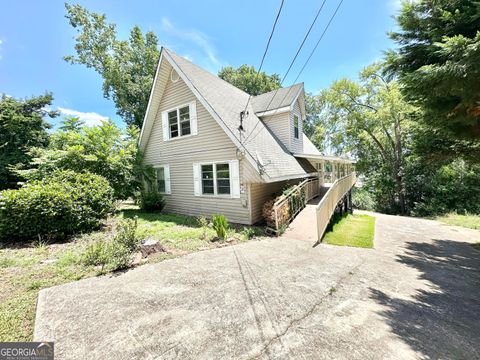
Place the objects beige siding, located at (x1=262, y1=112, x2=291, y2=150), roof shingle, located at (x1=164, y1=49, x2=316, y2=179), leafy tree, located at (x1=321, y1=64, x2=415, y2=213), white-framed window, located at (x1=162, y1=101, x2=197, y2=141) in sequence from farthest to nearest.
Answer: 1. leafy tree, located at (x1=321, y1=64, x2=415, y2=213)
2. beige siding, located at (x1=262, y1=112, x2=291, y2=150)
3. white-framed window, located at (x1=162, y1=101, x2=197, y2=141)
4. roof shingle, located at (x1=164, y1=49, x2=316, y2=179)

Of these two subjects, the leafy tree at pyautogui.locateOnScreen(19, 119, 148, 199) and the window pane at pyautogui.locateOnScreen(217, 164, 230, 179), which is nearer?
the window pane at pyautogui.locateOnScreen(217, 164, 230, 179)

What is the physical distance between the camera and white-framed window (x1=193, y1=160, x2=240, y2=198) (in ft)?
28.0

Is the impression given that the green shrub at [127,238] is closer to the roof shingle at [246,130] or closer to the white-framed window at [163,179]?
the roof shingle at [246,130]

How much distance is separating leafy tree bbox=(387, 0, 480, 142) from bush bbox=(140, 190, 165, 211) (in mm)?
11007

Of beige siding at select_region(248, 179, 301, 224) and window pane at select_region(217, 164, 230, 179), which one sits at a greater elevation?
window pane at select_region(217, 164, 230, 179)

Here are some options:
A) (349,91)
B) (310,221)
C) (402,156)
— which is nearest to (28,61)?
(310,221)

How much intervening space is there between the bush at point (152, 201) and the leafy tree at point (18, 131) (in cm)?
1443

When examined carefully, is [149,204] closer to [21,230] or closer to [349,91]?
[21,230]

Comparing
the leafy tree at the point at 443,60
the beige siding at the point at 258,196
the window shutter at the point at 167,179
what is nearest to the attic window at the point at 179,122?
the window shutter at the point at 167,179

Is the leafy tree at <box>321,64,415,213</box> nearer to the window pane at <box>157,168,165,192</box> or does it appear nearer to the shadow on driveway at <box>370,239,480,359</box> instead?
the shadow on driveway at <box>370,239,480,359</box>

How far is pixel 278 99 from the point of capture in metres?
12.4

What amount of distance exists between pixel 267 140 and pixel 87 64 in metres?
22.3

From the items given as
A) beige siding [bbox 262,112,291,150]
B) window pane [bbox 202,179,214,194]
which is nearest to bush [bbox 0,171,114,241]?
window pane [bbox 202,179,214,194]

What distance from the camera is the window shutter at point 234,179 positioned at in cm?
843
